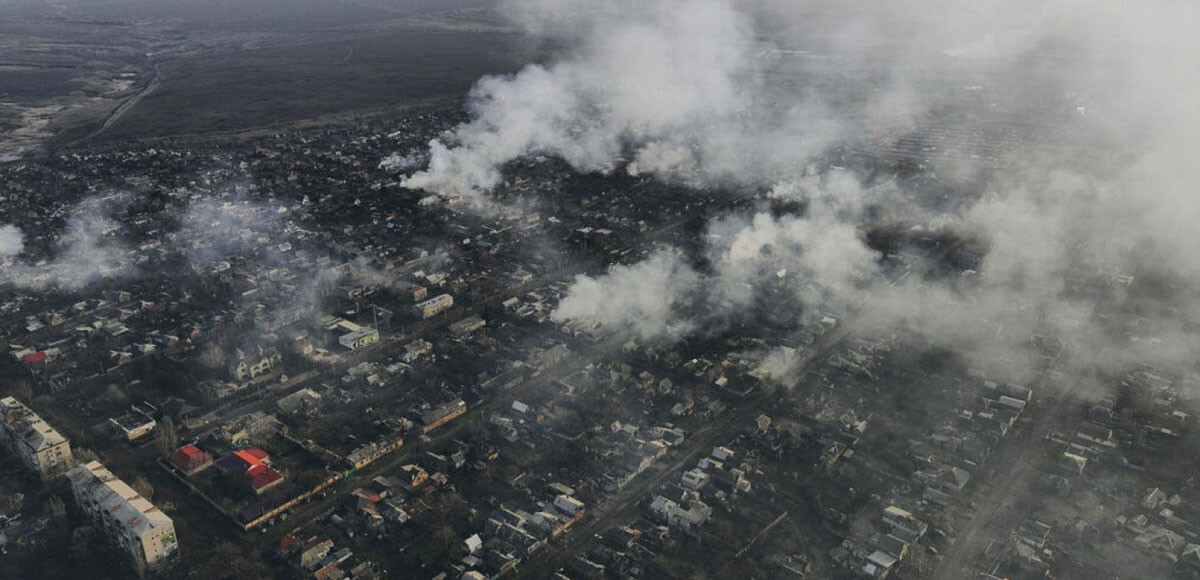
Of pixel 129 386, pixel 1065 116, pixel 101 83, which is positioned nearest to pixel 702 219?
pixel 129 386

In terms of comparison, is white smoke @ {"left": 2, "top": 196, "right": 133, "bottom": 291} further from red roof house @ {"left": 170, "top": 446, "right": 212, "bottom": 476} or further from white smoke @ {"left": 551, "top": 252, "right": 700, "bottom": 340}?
white smoke @ {"left": 551, "top": 252, "right": 700, "bottom": 340}

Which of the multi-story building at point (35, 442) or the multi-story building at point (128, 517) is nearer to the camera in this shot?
the multi-story building at point (128, 517)

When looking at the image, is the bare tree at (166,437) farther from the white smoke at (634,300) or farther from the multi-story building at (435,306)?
the white smoke at (634,300)

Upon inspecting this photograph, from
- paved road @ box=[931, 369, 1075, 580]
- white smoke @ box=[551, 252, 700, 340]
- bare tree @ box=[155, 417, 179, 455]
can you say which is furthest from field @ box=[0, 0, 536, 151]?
paved road @ box=[931, 369, 1075, 580]

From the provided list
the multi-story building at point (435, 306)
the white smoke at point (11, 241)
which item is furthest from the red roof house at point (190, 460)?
the white smoke at point (11, 241)

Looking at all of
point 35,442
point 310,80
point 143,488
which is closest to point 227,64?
point 310,80

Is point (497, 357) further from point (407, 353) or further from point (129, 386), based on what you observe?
point (129, 386)

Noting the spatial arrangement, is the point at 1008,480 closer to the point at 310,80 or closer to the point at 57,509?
the point at 57,509
